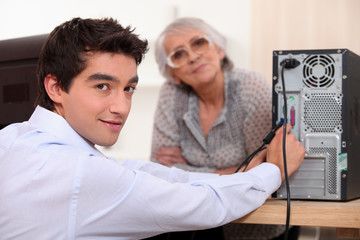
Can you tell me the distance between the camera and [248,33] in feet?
11.8

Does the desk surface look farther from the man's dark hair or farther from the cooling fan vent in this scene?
the man's dark hair

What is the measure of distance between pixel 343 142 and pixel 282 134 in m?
0.16

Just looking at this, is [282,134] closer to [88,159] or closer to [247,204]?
[247,204]

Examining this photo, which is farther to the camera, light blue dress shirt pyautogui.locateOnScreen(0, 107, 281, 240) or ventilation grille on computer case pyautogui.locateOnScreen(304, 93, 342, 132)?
ventilation grille on computer case pyautogui.locateOnScreen(304, 93, 342, 132)

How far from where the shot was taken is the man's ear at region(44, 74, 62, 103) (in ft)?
3.26

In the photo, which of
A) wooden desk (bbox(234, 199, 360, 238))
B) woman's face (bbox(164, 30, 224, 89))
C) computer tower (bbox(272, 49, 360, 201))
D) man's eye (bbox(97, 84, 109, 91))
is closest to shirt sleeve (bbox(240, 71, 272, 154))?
woman's face (bbox(164, 30, 224, 89))

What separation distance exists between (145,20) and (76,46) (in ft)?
8.99

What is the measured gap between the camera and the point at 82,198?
80 centimetres

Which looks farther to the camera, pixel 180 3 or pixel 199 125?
pixel 180 3

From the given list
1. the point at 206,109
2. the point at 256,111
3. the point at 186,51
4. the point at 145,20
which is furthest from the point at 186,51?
the point at 145,20

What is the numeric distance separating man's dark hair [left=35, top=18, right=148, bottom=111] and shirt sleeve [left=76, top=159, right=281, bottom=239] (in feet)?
0.81

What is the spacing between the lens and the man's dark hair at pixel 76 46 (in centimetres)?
96

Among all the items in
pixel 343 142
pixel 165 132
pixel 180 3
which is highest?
pixel 180 3

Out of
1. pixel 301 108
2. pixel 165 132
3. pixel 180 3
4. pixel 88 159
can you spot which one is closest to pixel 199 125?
pixel 165 132
